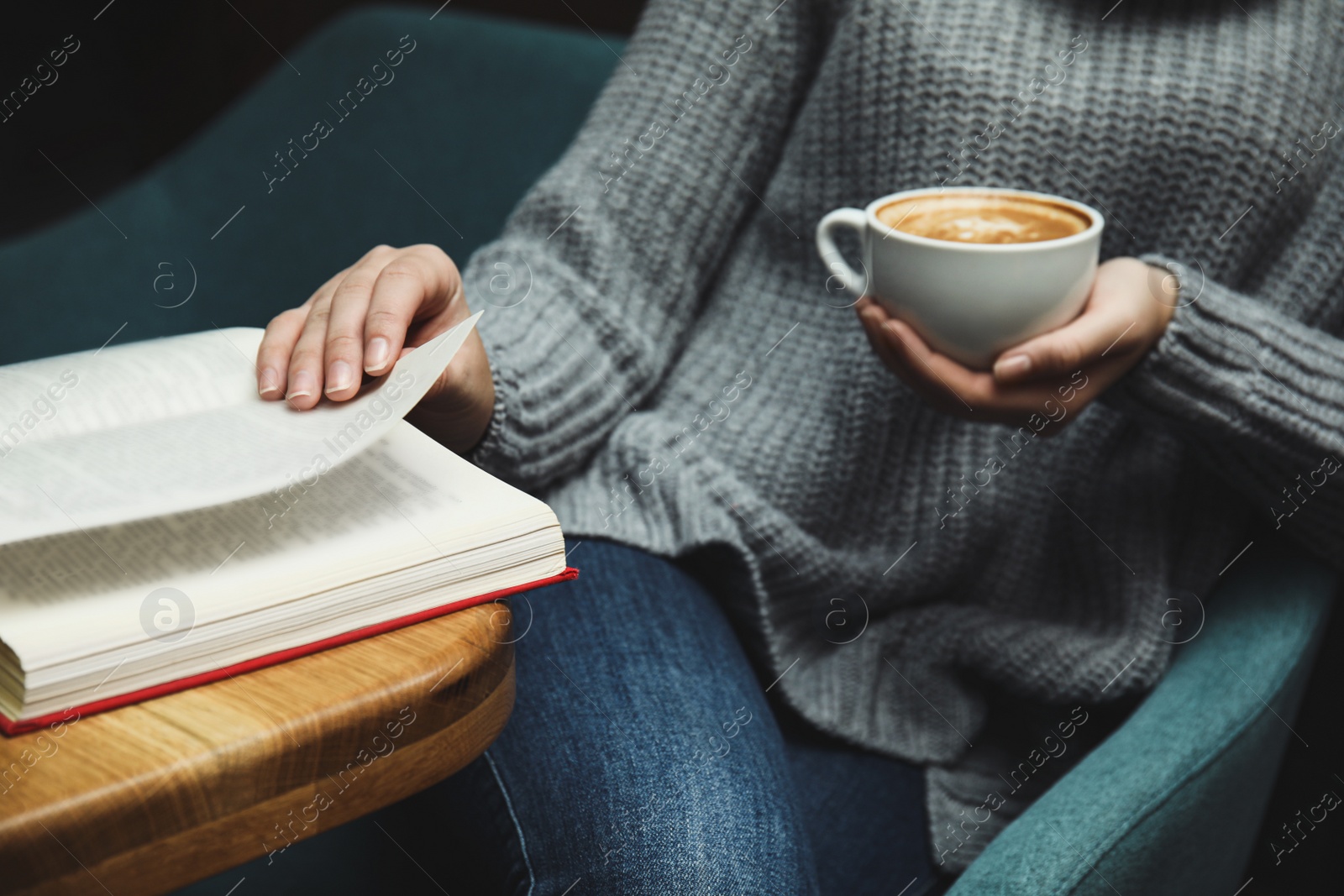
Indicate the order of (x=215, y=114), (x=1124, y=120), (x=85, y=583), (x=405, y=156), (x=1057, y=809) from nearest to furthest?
(x=85, y=583) < (x=1057, y=809) < (x=1124, y=120) < (x=405, y=156) < (x=215, y=114)

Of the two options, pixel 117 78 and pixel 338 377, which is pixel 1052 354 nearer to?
pixel 338 377

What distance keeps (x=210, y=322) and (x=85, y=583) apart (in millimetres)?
906

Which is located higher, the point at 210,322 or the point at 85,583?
the point at 85,583

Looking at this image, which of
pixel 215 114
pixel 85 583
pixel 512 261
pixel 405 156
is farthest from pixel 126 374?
pixel 215 114

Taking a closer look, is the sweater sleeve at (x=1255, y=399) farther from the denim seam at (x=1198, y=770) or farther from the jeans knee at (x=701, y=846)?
the jeans knee at (x=701, y=846)

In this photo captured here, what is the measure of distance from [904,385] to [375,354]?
0.39 meters

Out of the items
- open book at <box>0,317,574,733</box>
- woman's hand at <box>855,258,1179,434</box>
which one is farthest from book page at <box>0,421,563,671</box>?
woman's hand at <box>855,258,1179,434</box>

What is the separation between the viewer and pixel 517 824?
20.4 inches

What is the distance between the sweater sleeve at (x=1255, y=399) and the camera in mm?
562

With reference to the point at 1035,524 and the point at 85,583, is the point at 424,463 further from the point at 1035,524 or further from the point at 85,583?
the point at 1035,524

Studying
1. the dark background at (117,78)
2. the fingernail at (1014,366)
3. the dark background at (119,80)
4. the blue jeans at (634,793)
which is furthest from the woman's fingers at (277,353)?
the dark background at (117,78)

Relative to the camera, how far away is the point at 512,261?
69 cm

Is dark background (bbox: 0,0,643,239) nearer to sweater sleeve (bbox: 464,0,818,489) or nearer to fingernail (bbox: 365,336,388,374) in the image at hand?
sweater sleeve (bbox: 464,0,818,489)

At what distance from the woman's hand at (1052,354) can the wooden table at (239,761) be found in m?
0.30
